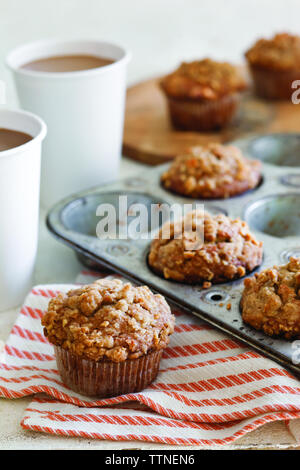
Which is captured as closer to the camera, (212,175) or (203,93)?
(212,175)

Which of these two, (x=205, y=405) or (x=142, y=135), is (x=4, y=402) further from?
(x=142, y=135)

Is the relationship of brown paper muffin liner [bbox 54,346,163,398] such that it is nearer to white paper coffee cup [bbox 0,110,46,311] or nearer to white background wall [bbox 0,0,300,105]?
white paper coffee cup [bbox 0,110,46,311]

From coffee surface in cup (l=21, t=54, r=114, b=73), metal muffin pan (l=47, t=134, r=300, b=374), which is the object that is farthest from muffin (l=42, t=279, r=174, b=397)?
coffee surface in cup (l=21, t=54, r=114, b=73)

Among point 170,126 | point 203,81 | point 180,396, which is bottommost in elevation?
point 180,396

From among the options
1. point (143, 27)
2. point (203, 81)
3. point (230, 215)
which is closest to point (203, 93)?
point (203, 81)

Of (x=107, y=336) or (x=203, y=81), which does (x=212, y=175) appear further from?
(x=107, y=336)

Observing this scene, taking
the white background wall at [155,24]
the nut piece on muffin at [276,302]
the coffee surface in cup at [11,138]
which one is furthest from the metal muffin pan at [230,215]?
the white background wall at [155,24]
